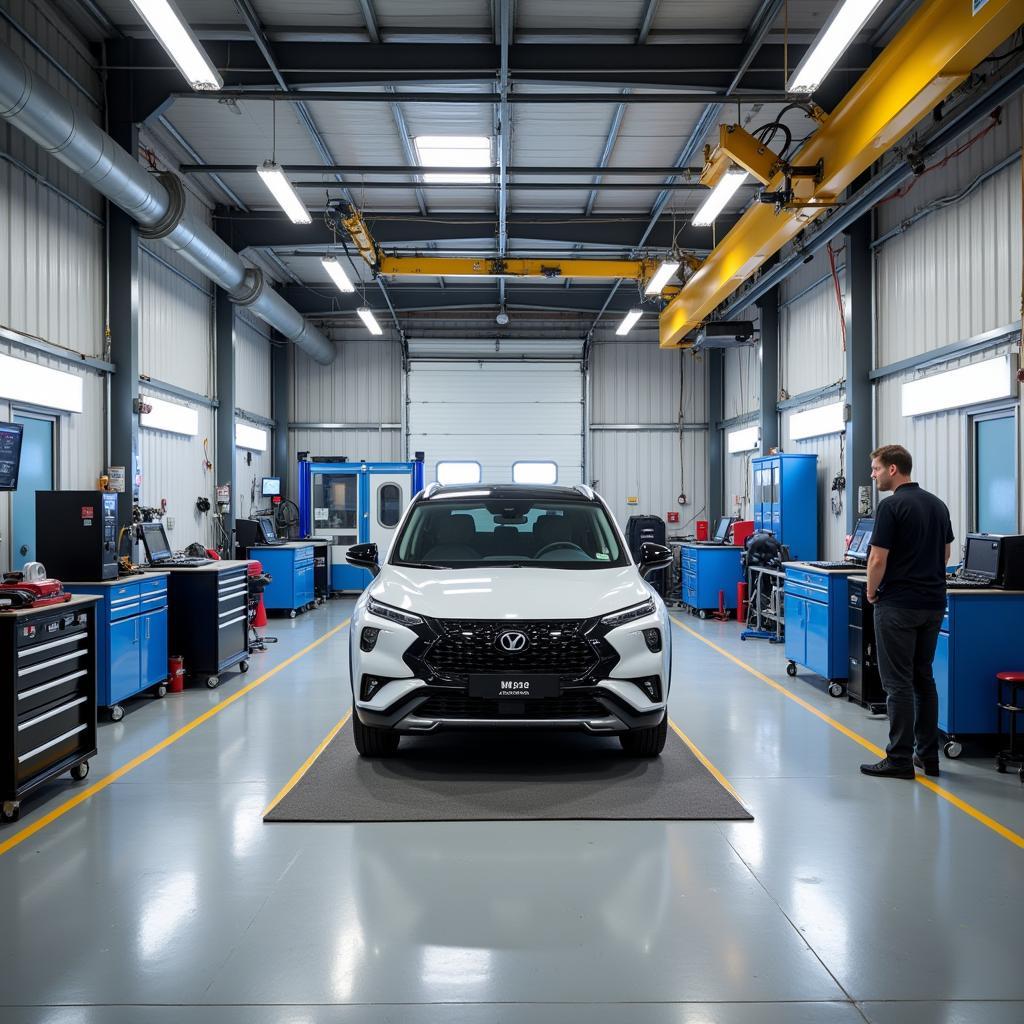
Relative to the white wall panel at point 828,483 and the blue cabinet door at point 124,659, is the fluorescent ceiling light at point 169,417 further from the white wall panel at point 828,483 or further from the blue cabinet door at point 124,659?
the white wall panel at point 828,483

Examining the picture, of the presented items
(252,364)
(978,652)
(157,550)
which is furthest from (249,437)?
(978,652)

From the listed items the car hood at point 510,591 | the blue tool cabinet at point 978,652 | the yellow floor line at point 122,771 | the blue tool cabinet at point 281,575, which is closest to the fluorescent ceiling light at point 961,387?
the blue tool cabinet at point 978,652

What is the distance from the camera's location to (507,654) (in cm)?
434

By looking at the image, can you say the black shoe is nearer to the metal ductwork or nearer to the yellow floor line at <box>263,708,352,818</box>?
the yellow floor line at <box>263,708,352,818</box>

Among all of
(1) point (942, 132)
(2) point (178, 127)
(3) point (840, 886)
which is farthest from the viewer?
(2) point (178, 127)

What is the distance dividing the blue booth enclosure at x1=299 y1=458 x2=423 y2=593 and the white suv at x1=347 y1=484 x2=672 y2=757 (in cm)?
1079

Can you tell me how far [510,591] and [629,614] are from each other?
0.64 m

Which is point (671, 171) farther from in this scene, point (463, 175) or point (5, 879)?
point (5, 879)

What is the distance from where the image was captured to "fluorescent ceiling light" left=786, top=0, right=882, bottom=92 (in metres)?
4.94

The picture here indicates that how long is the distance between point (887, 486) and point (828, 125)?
3.88 m

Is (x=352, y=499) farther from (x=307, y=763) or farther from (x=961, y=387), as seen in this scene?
(x=307, y=763)

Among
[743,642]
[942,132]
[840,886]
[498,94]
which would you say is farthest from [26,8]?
[743,642]

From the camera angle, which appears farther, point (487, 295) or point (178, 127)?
point (487, 295)

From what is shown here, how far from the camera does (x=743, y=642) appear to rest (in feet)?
33.3
